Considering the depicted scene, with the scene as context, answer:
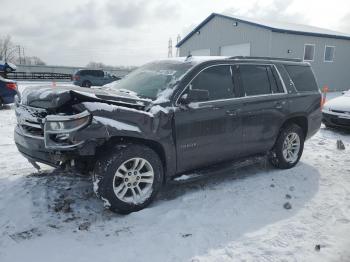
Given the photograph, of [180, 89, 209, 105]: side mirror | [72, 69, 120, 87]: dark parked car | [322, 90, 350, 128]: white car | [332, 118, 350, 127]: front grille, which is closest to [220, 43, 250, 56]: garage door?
[72, 69, 120, 87]: dark parked car

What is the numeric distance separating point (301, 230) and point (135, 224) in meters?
1.88

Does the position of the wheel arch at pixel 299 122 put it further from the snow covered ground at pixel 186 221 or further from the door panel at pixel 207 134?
the door panel at pixel 207 134

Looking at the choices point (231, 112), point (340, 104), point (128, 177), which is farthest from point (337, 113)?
point (128, 177)

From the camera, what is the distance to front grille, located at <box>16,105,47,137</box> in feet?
12.4

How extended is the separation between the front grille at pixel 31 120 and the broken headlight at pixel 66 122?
193 millimetres

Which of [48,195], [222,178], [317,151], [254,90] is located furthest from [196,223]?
[317,151]

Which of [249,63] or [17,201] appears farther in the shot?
[249,63]

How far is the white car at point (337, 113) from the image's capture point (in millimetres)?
8883

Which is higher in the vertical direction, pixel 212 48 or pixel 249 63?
pixel 212 48

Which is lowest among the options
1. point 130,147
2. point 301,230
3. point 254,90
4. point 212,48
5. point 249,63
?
point 301,230

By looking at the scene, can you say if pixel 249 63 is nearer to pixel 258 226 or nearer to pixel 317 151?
pixel 258 226

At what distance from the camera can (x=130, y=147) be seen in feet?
12.4

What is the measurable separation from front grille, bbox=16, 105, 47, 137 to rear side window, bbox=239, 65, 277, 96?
2.86m

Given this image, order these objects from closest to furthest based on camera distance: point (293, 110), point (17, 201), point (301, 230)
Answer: point (301, 230), point (17, 201), point (293, 110)
